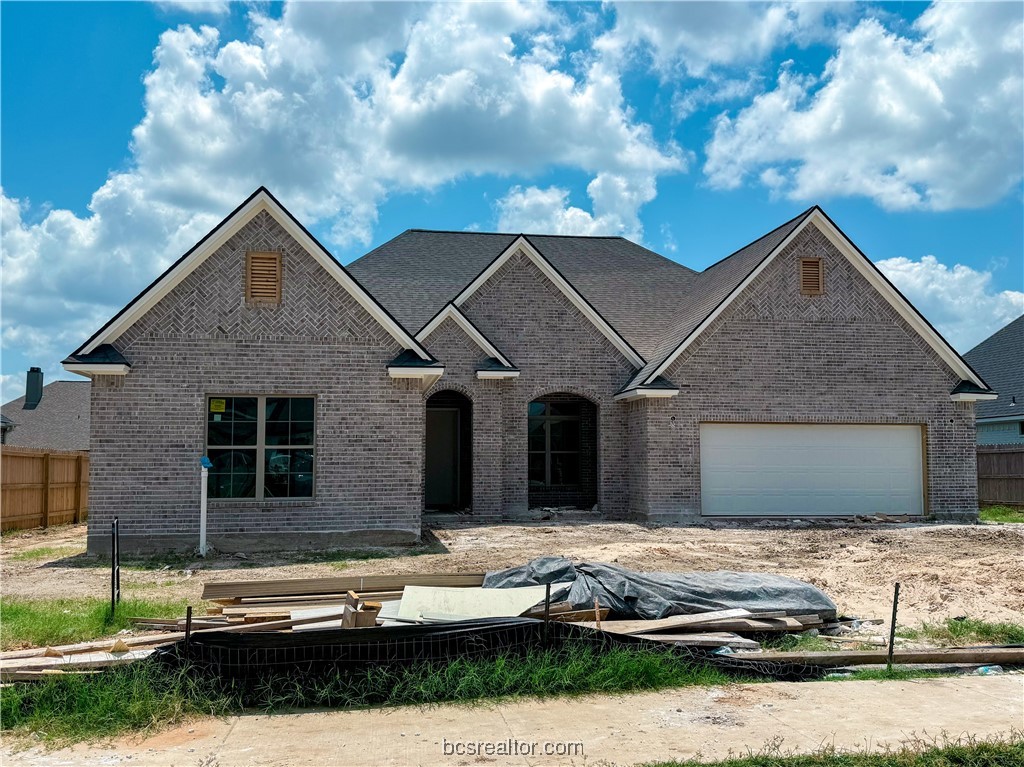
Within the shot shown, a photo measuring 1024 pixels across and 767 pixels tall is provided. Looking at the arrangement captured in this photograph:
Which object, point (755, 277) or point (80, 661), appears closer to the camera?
point (80, 661)

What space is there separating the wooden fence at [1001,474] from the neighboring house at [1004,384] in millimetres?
4675

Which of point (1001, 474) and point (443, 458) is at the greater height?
point (443, 458)

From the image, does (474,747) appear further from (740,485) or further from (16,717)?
(740,485)

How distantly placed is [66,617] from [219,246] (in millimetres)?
8176

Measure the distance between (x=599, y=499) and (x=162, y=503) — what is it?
1075cm

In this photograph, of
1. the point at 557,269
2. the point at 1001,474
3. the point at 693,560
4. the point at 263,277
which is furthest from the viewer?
the point at 1001,474

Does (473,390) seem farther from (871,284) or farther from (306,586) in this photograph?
(306,586)

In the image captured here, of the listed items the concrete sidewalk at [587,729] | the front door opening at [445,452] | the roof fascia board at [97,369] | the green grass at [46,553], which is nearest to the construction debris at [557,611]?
the concrete sidewalk at [587,729]

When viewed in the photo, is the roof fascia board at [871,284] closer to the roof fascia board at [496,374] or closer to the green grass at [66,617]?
the roof fascia board at [496,374]

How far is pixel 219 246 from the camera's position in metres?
15.8

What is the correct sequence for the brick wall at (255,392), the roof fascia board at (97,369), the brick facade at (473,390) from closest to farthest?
the roof fascia board at (97,369) < the brick wall at (255,392) < the brick facade at (473,390)

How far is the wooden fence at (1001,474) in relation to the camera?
25.7 metres

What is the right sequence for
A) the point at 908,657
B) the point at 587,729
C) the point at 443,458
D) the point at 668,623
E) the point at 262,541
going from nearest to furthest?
the point at 587,729 → the point at 908,657 → the point at 668,623 → the point at 262,541 → the point at 443,458

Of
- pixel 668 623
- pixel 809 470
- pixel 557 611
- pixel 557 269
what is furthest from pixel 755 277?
pixel 557 611
